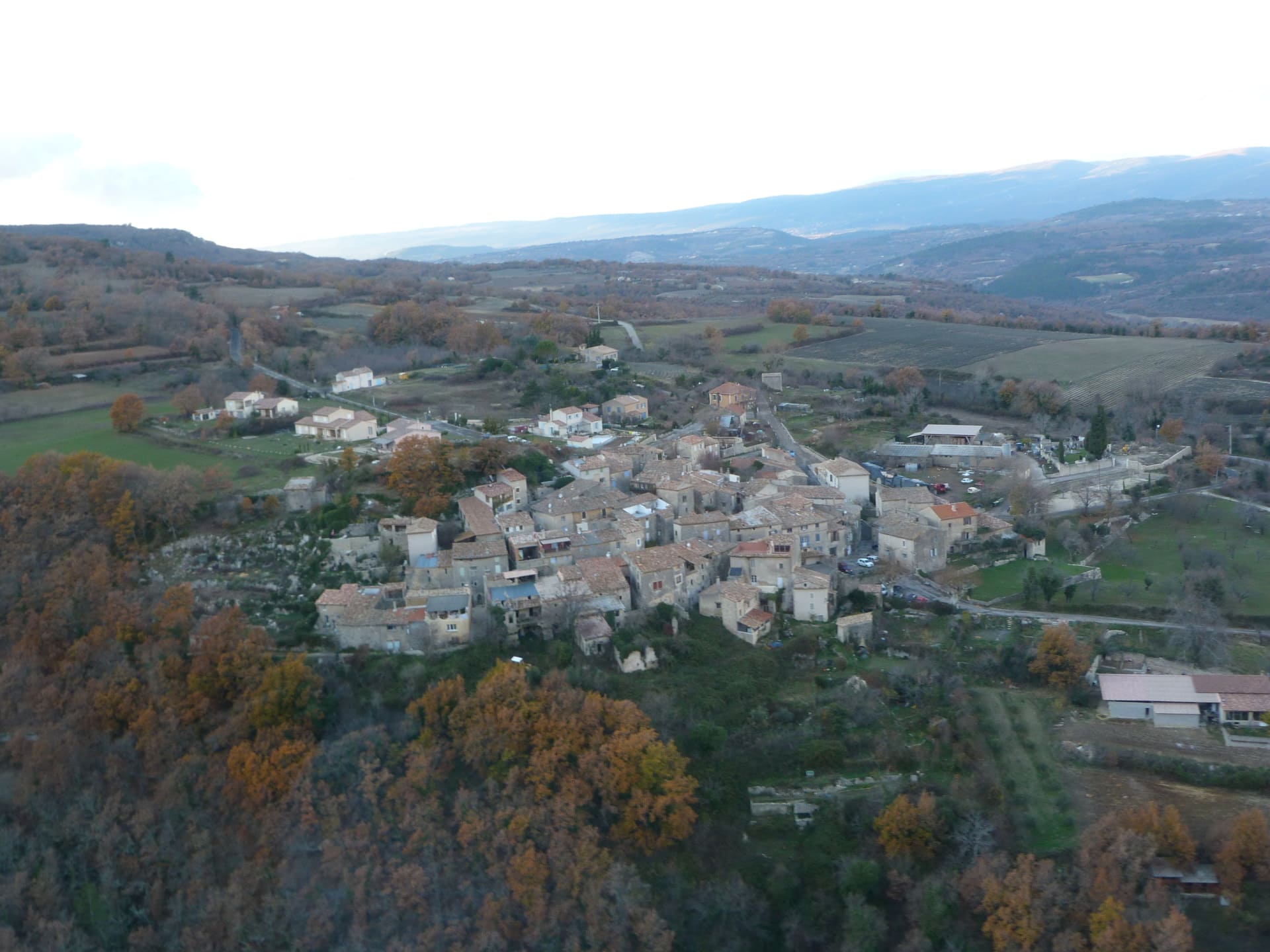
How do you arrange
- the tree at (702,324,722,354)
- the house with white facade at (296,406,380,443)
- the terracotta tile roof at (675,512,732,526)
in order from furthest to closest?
the tree at (702,324,722,354)
the house with white facade at (296,406,380,443)
the terracotta tile roof at (675,512,732,526)

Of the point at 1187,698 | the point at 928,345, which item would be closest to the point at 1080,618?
the point at 1187,698

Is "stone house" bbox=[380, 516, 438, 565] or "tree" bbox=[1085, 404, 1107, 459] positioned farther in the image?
"tree" bbox=[1085, 404, 1107, 459]

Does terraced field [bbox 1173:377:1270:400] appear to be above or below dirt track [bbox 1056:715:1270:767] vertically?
above

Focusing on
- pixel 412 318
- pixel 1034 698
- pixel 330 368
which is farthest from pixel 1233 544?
pixel 412 318

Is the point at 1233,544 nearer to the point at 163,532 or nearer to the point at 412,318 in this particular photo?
the point at 163,532

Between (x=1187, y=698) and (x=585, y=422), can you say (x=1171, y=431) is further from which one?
(x=585, y=422)

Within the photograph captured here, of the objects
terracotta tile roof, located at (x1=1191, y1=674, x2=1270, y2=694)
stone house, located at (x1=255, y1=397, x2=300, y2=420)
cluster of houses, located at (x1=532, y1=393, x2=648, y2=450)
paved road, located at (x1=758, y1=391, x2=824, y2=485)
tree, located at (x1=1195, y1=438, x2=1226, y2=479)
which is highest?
stone house, located at (x1=255, y1=397, x2=300, y2=420)

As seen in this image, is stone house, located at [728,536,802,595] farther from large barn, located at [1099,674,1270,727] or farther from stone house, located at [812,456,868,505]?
large barn, located at [1099,674,1270,727]

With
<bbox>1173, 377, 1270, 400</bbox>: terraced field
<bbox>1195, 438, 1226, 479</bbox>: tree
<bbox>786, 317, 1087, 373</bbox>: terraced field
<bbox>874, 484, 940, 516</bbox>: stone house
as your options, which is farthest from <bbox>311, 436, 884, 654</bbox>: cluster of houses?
<bbox>786, 317, 1087, 373</bbox>: terraced field
